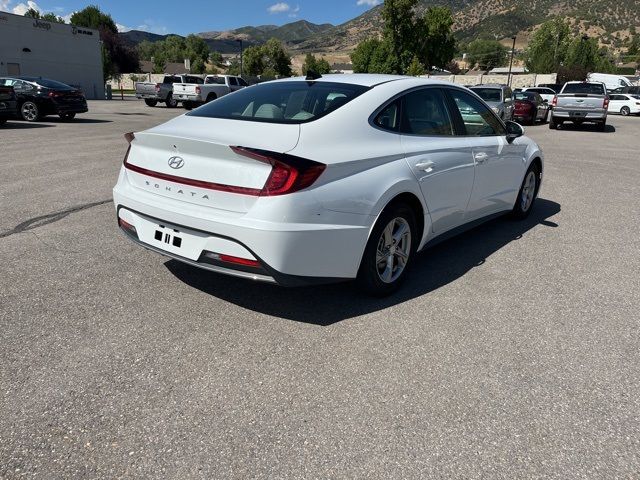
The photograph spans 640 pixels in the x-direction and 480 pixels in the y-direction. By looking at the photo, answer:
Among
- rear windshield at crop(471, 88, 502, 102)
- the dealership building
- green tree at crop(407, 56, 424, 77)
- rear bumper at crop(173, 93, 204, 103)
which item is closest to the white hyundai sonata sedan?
rear windshield at crop(471, 88, 502, 102)

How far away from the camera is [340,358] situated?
3076 mm

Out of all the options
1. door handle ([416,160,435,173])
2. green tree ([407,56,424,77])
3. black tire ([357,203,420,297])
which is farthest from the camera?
green tree ([407,56,424,77])

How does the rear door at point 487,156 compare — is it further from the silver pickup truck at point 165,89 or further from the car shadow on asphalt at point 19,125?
the silver pickup truck at point 165,89

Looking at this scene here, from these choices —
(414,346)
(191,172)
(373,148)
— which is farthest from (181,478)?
(373,148)

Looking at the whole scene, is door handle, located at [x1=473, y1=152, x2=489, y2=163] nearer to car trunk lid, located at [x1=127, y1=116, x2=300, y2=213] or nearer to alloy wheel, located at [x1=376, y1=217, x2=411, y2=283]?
alloy wheel, located at [x1=376, y1=217, x2=411, y2=283]

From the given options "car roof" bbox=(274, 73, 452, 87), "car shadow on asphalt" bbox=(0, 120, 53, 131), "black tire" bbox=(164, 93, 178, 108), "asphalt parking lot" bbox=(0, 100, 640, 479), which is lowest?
"asphalt parking lot" bbox=(0, 100, 640, 479)

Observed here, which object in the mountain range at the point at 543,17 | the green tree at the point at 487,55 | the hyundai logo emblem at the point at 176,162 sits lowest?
the hyundai logo emblem at the point at 176,162

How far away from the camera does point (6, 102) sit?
15.5m

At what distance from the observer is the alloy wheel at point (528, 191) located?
6.15m

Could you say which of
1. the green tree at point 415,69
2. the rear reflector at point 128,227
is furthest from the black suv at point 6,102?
the green tree at point 415,69

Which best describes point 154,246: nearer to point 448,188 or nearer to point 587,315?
point 448,188

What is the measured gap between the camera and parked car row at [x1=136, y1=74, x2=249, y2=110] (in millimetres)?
27359

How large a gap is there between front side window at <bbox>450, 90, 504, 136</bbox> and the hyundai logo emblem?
8.69 ft

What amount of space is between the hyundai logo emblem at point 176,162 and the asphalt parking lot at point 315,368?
1.00m
